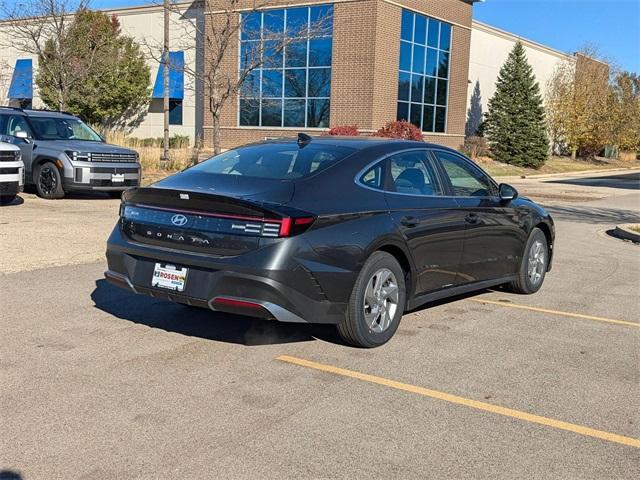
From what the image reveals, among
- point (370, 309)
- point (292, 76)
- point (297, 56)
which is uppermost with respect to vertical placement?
point (297, 56)

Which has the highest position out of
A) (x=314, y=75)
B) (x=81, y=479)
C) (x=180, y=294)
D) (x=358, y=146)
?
(x=314, y=75)

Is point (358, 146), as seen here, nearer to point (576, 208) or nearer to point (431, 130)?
point (576, 208)

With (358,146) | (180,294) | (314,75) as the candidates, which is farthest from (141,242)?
(314,75)

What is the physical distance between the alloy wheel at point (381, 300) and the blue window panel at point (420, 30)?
27.3 meters

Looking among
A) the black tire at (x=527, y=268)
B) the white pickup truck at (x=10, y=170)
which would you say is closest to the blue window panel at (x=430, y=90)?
the white pickup truck at (x=10, y=170)

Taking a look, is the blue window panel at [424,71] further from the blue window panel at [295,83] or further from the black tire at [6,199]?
the black tire at [6,199]

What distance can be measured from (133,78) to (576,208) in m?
25.5

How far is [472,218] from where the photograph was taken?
6539mm

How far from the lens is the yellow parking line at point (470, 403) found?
4.02 meters

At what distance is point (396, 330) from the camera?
19.5 feet

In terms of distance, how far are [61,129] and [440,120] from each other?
865 inches

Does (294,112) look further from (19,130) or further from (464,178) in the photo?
(464,178)

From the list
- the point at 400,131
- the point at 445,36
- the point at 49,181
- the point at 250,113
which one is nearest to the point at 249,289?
the point at 49,181

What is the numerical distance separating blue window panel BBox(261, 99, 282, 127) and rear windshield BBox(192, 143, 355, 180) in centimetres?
2558
